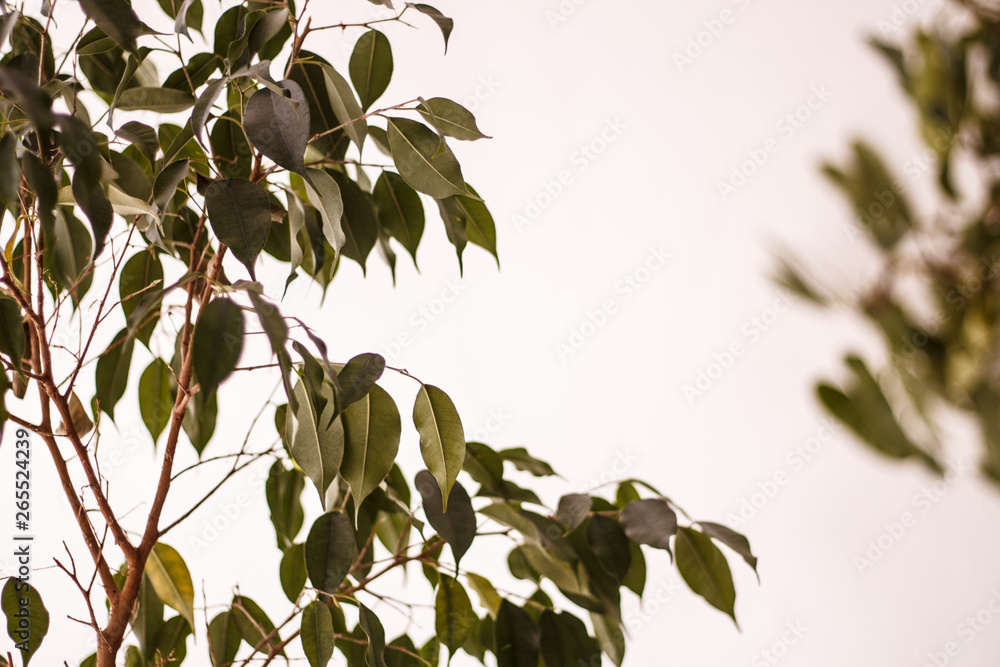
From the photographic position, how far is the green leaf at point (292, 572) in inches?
33.6

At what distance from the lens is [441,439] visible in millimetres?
645

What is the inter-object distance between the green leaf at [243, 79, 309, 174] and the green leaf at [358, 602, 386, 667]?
15.9 inches

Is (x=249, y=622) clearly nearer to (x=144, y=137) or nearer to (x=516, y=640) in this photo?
(x=516, y=640)

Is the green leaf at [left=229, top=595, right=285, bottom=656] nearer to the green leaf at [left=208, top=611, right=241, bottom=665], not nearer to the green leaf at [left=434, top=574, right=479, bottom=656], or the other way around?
the green leaf at [left=208, top=611, right=241, bottom=665]

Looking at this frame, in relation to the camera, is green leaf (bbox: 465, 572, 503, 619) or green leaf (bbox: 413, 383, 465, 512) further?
green leaf (bbox: 465, 572, 503, 619)

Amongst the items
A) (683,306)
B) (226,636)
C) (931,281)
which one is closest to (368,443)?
(226,636)

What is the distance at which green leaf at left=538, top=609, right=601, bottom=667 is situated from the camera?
29.8 inches

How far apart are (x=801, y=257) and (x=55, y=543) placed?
4.63ft

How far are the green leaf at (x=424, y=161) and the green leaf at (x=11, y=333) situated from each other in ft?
1.07

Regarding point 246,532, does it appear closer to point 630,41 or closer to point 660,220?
point 660,220

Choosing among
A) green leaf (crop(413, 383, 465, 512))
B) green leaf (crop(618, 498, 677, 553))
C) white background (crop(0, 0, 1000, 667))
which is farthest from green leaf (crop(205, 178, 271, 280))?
white background (crop(0, 0, 1000, 667))

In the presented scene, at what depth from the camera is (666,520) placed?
28.1 inches

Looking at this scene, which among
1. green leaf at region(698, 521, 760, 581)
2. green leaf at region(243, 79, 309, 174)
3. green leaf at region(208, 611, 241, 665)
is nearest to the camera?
green leaf at region(243, 79, 309, 174)

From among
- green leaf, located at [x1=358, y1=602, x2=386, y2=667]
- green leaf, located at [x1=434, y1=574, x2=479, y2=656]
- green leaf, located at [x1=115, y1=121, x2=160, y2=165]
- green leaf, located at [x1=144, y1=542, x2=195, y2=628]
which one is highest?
green leaf, located at [x1=115, y1=121, x2=160, y2=165]
